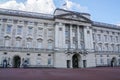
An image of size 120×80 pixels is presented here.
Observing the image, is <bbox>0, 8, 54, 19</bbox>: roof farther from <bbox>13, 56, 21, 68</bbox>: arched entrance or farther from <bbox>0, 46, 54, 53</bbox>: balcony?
<bbox>13, 56, 21, 68</bbox>: arched entrance

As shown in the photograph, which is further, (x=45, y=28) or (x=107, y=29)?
(x=107, y=29)

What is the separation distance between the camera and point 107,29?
180ft

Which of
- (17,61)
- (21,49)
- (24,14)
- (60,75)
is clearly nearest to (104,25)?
Answer: (24,14)

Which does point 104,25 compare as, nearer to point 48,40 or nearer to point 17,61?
point 48,40

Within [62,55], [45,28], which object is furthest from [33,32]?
[62,55]

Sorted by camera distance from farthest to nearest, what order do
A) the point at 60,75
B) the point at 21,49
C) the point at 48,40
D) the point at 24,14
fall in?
the point at 48,40, the point at 24,14, the point at 21,49, the point at 60,75

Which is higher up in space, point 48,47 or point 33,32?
point 33,32

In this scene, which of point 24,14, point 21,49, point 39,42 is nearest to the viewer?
A: point 21,49

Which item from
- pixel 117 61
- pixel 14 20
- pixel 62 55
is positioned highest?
pixel 14 20

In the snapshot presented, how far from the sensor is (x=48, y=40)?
44.1 meters

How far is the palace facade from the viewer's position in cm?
4006

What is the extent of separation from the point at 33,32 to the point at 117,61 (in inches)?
1400

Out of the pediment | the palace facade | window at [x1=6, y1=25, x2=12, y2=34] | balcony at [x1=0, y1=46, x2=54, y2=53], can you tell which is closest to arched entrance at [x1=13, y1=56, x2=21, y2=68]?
the palace facade

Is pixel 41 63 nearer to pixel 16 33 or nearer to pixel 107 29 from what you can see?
pixel 16 33
